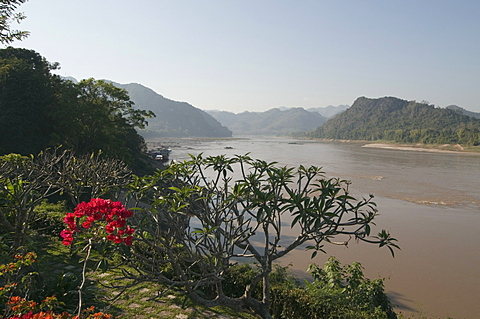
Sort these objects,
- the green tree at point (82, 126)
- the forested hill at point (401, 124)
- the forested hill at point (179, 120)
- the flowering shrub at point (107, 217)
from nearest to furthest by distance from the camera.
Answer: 1. the flowering shrub at point (107, 217)
2. the green tree at point (82, 126)
3. the forested hill at point (401, 124)
4. the forested hill at point (179, 120)

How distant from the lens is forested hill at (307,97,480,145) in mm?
77344

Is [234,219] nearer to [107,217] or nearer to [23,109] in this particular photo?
[107,217]

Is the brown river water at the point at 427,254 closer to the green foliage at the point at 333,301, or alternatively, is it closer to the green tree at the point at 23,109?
the green foliage at the point at 333,301

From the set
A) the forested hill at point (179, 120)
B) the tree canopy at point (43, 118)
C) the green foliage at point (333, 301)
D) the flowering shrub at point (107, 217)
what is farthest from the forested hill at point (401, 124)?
the flowering shrub at point (107, 217)

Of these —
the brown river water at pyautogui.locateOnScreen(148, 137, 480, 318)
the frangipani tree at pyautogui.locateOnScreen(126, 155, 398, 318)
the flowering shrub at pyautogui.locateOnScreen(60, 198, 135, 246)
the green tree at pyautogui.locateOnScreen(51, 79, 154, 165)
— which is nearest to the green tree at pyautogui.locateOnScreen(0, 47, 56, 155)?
the green tree at pyautogui.locateOnScreen(51, 79, 154, 165)

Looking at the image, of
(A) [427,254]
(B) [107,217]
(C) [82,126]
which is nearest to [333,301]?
(B) [107,217]

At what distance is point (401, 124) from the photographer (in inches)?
4491

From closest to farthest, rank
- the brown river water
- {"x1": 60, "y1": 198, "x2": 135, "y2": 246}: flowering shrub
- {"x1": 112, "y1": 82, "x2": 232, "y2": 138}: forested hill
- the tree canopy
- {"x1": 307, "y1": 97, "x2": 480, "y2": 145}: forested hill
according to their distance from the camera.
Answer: {"x1": 60, "y1": 198, "x2": 135, "y2": 246}: flowering shrub < the brown river water < the tree canopy < {"x1": 307, "y1": 97, "x2": 480, "y2": 145}: forested hill < {"x1": 112, "y1": 82, "x2": 232, "y2": 138}: forested hill

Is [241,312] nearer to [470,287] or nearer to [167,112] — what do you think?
[470,287]

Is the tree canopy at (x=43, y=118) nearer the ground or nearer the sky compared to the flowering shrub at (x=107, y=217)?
nearer the sky

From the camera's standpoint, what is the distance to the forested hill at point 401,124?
254 ft

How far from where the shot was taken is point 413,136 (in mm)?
82312

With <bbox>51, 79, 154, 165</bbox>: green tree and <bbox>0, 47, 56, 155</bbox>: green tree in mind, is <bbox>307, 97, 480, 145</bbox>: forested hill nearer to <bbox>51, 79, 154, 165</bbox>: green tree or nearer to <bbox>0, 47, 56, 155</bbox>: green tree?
<bbox>51, 79, 154, 165</bbox>: green tree

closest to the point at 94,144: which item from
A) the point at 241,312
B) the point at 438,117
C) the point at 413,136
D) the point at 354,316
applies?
the point at 241,312
